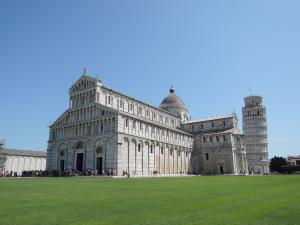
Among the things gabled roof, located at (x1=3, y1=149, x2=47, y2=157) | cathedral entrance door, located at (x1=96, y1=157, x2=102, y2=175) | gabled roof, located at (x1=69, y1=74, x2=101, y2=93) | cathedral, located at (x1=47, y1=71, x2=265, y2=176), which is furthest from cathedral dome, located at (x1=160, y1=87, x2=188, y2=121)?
gabled roof, located at (x1=3, y1=149, x2=47, y2=157)

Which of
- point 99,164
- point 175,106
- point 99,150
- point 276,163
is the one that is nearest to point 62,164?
point 99,164

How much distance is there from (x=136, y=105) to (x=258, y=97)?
52473 millimetres

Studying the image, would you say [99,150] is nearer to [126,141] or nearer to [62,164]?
[126,141]

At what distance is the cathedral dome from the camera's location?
279 feet

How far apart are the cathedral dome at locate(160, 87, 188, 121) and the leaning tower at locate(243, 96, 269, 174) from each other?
2472 centimetres

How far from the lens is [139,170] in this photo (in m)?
52.1

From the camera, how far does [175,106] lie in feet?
281

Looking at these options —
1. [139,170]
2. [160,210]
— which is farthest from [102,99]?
[160,210]

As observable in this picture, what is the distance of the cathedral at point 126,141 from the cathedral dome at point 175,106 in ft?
30.1

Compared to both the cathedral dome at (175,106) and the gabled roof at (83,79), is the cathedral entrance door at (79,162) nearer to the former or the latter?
the gabled roof at (83,79)

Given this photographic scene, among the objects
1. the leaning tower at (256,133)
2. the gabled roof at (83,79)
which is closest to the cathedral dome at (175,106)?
the leaning tower at (256,133)

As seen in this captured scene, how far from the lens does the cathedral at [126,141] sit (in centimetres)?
5003

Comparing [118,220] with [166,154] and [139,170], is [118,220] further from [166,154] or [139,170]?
[166,154]

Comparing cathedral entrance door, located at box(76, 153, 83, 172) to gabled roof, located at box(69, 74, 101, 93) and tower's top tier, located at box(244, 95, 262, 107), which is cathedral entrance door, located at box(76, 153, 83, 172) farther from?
tower's top tier, located at box(244, 95, 262, 107)
